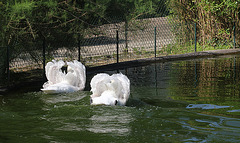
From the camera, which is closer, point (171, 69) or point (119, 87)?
point (119, 87)

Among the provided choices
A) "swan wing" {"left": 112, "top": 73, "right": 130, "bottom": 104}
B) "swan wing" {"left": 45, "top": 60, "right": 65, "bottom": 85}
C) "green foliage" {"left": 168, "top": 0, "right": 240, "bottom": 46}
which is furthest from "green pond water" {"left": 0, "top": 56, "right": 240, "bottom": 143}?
"green foliage" {"left": 168, "top": 0, "right": 240, "bottom": 46}

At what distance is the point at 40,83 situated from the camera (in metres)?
12.6

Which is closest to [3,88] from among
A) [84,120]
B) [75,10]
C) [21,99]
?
[21,99]

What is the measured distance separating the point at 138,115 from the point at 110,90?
0.95m

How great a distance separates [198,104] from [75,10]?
18.2 feet

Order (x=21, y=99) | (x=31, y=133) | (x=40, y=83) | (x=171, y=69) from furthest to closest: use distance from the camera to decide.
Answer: (x=171, y=69), (x=40, y=83), (x=21, y=99), (x=31, y=133)

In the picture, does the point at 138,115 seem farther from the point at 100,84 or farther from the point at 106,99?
the point at 100,84

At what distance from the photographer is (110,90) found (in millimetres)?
8648

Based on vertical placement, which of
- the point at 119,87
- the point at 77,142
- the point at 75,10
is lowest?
the point at 77,142

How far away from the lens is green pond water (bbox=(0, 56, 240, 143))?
6.71 m

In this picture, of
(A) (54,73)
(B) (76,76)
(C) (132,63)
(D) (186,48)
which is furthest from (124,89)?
(D) (186,48)

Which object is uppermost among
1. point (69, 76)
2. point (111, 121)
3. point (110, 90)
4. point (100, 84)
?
point (69, 76)

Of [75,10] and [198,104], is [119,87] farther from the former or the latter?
[75,10]

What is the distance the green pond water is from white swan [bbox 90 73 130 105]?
17 centimetres
